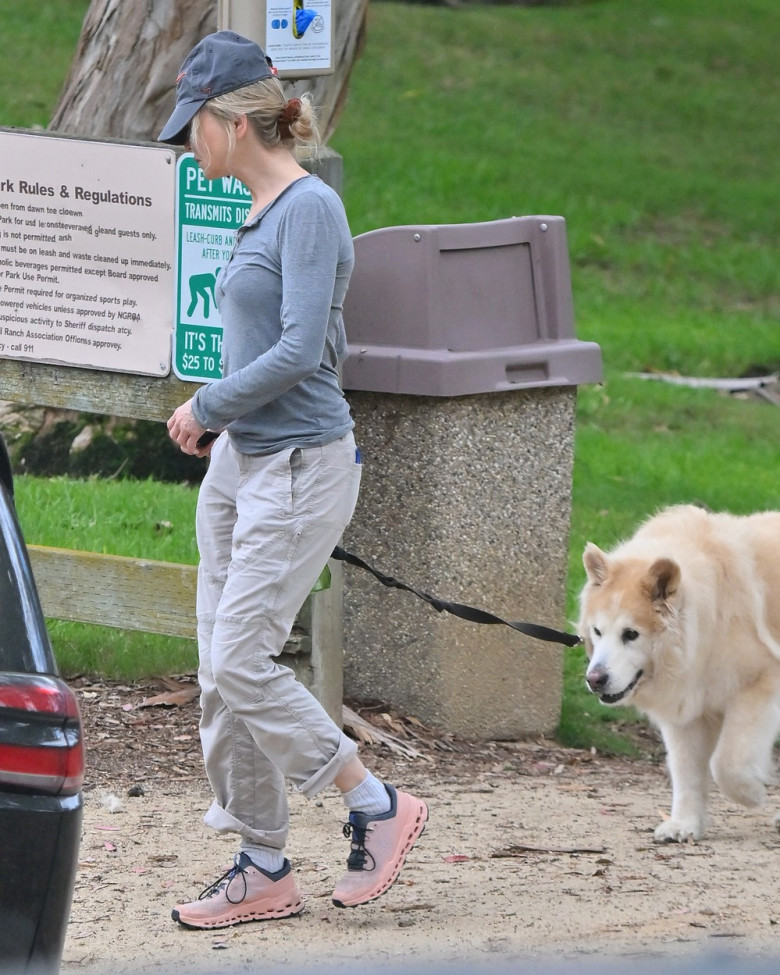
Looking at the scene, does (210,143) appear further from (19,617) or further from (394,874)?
(394,874)

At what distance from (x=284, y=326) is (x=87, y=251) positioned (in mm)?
1885

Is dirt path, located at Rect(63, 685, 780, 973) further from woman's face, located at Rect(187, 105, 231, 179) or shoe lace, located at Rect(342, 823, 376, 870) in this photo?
woman's face, located at Rect(187, 105, 231, 179)

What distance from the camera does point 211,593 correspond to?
13.2 feet

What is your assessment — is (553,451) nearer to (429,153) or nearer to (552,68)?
(429,153)

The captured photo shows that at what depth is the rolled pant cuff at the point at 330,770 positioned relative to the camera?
12.9 feet

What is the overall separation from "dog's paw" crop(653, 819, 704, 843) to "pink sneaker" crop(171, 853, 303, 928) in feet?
4.82

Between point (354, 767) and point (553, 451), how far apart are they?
6.92ft

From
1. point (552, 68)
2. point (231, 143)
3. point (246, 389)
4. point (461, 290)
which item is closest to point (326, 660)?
point (461, 290)

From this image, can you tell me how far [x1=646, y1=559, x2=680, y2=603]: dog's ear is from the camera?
186 inches

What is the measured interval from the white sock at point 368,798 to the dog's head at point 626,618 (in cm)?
100

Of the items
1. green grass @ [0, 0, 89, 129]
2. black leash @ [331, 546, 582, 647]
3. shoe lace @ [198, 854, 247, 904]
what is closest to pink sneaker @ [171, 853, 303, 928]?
shoe lace @ [198, 854, 247, 904]

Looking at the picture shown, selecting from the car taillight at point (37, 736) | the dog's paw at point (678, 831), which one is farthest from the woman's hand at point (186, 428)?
the dog's paw at point (678, 831)

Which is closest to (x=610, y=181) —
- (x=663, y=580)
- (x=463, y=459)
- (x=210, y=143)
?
(x=463, y=459)

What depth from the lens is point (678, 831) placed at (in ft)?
16.2
